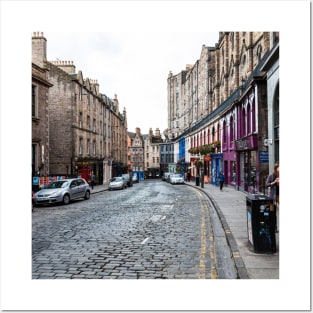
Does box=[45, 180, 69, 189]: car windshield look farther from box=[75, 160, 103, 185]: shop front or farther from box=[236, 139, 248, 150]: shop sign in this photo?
box=[75, 160, 103, 185]: shop front

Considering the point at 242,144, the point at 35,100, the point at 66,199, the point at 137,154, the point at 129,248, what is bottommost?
the point at 66,199

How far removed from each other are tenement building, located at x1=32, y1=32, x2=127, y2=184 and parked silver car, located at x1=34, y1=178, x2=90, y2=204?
161 inches

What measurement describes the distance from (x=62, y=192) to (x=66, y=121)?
49.9 feet

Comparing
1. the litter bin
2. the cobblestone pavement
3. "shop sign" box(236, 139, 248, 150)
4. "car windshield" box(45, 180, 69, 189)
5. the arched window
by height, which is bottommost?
the cobblestone pavement

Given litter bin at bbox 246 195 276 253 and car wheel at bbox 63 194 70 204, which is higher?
litter bin at bbox 246 195 276 253

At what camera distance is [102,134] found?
4109cm

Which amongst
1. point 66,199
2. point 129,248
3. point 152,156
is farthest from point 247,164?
point 152,156

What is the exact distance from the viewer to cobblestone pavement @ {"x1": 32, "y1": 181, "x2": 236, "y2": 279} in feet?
18.7

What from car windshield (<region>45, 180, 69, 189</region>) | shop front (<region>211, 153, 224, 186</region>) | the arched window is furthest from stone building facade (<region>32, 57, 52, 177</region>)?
shop front (<region>211, 153, 224, 186</region>)

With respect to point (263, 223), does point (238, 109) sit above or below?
above

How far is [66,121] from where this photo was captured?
30.6 m

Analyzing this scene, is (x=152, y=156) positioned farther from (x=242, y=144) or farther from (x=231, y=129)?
(x=242, y=144)
